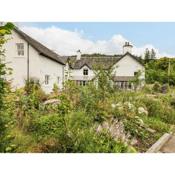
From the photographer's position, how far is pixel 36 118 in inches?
182

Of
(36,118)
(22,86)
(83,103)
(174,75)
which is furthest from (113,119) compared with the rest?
(174,75)

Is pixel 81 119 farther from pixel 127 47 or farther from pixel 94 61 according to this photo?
pixel 127 47

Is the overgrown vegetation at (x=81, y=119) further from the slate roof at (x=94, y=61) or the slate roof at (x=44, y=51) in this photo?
the slate roof at (x=44, y=51)

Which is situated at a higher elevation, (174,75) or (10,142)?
(174,75)

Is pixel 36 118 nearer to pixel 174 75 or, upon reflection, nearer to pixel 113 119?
pixel 113 119

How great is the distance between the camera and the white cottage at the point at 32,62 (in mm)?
4762

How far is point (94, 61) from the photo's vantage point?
17.4ft

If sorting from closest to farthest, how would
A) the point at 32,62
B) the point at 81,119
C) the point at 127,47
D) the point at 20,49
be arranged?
1. the point at 81,119
2. the point at 20,49
3. the point at 32,62
4. the point at 127,47

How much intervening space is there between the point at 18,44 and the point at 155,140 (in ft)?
6.70

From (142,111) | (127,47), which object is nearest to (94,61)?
(127,47)

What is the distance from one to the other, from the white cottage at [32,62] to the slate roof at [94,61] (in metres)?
0.15

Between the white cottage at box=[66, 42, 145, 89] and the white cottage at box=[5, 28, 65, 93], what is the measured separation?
0.55ft

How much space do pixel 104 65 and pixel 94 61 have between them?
0.48 feet

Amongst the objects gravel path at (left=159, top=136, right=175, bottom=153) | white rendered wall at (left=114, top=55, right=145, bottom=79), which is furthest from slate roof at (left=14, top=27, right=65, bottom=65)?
gravel path at (left=159, top=136, right=175, bottom=153)
